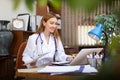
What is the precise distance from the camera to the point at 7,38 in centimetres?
448

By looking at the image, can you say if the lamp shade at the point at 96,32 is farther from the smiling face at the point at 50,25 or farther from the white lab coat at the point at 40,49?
the smiling face at the point at 50,25

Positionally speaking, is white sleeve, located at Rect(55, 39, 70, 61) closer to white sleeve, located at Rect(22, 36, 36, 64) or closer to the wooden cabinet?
white sleeve, located at Rect(22, 36, 36, 64)

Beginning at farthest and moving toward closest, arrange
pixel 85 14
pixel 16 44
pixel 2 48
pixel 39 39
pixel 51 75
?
pixel 16 44 < pixel 2 48 < pixel 39 39 < pixel 51 75 < pixel 85 14

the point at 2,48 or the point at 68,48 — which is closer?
the point at 2,48

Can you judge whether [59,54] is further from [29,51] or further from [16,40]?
[16,40]

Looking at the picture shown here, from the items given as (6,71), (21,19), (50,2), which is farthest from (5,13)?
(50,2)

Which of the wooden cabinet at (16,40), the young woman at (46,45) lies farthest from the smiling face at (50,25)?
the wooden cabinet at (16,40)

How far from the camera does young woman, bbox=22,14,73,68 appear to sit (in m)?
2.86

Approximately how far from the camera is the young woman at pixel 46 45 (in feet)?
9.37

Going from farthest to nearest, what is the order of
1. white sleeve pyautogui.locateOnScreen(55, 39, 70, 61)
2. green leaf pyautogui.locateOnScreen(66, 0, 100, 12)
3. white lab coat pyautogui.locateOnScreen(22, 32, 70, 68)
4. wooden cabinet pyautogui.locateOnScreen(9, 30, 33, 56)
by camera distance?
wooden cabinet pyautogui.locateOnScreen(9, 30, 33, 56), white sleeve pyautogui.locateOnScreen(55, 39, 70, 61), white lab coat pyautogui.locateOnScreen(22, 32, 70, 68), green leaf pyautogui.locateOnScreen(66, 0, 100, 12)

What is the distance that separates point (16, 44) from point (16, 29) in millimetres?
255

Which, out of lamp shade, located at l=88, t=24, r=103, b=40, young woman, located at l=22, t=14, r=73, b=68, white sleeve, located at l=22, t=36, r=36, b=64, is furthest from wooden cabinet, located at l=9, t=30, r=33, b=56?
lamp shade, located at l=88, t=24, r=103, b=40

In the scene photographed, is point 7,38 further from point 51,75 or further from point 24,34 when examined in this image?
point 51,75

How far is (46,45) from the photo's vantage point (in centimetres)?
304
